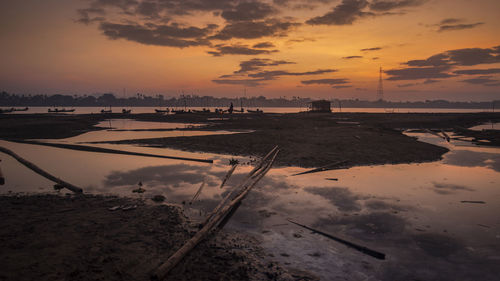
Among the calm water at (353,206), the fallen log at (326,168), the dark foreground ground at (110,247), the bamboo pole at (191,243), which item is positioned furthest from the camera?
the fallen log at (326,168)

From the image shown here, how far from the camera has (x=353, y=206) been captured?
9727 millimetres

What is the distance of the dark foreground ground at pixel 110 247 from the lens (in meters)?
5.31

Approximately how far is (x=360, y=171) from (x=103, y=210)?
12.1 meters

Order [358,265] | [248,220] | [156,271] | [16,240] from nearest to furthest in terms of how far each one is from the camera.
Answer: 1. [156,271]
2. [358,265]
3. [16,240]
4. [248,220]

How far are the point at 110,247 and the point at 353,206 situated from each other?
7375 millimetres

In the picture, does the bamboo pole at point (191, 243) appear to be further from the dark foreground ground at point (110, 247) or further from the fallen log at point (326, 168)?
the fallen log at point (326, 168)

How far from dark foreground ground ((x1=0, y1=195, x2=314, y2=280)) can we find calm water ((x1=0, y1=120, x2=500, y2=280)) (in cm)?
73

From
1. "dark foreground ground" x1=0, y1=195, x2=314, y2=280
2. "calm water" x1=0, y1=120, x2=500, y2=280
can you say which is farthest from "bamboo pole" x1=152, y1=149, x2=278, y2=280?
"calm water" x1=0, y1=120, x2=500, y2=280

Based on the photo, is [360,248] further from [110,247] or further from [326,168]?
[326,168]

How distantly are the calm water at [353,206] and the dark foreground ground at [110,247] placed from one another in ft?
2.38

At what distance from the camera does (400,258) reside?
6.22 m

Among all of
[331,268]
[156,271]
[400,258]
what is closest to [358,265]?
[331,268]

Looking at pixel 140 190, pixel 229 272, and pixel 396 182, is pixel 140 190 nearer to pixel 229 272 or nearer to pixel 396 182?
pixel 229 272

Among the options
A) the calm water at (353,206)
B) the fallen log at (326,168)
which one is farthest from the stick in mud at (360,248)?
the fallen log at (326,168)
